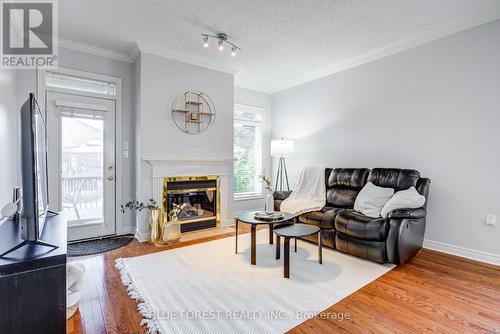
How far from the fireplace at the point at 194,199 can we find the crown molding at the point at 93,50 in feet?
6.22

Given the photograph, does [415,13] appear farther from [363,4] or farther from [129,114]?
[129,114]

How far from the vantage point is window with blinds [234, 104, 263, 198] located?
5234mm

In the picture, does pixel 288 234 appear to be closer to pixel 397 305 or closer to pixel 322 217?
pixel 322 217

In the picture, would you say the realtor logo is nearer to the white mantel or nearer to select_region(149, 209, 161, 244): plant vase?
the white mantel

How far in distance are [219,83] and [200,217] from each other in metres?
2.20

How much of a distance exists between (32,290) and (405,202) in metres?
3.13

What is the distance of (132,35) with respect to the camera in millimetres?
3227

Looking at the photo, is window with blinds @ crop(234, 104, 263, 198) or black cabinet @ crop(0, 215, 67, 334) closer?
black cabinet @ crop(0, 215, 67, 334)

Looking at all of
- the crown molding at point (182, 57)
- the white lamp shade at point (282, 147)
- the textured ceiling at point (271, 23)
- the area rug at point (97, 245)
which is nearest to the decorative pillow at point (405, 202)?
the textured ceiling at point (271, 23)

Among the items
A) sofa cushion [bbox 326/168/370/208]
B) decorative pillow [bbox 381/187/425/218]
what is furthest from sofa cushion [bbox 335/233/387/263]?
sofa cushion [bbox 326/168/370/208]

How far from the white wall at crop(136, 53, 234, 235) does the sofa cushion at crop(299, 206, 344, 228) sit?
1454mm

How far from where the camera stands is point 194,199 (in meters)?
4.05

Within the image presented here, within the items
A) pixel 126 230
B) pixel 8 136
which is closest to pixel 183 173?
pixel 126 230

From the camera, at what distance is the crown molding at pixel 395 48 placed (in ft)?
9.34
